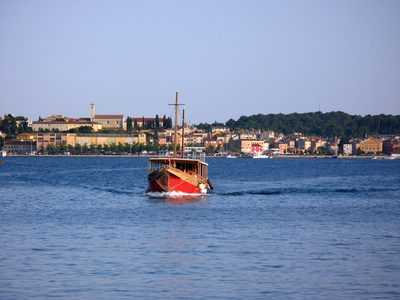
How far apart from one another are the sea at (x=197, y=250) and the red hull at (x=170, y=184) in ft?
6.69

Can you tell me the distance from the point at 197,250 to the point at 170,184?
23.4m

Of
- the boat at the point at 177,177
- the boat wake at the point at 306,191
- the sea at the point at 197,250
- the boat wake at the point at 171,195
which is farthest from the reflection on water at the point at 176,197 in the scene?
the boat wake at the point at 306,191

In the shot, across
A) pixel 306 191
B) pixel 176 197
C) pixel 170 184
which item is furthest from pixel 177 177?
pixel 306 191

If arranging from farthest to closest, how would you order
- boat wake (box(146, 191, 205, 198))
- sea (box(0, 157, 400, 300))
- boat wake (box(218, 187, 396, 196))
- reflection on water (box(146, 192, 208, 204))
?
boat wake (box(218, 187, 396, 196)) < boat wake (box(146, 191, 205, 198)) < reflection on water (box(146, 192, 208, 204)) < sea (box(0, 157, 400, 300))

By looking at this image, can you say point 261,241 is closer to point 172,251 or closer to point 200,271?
point 172,251

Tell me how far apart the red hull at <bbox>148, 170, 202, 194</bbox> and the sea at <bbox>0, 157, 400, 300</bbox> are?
2.04 m

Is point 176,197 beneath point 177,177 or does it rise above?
beneath

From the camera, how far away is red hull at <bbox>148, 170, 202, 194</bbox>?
5262cm

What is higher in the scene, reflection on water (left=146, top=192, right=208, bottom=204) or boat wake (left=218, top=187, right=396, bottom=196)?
reflection on water (left=146, top=192, right=208, bottom=204)

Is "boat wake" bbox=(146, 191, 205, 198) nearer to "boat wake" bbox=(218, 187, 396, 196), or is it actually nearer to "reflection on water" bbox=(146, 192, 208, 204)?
"reflection on water" bbox=(146, 192, 208, 204)

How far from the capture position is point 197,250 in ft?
96.2

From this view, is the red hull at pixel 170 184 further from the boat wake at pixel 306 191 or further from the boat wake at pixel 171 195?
the boat wake at pixel 306 191

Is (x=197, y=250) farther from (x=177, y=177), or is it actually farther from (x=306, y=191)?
A: (x=306, y=191)

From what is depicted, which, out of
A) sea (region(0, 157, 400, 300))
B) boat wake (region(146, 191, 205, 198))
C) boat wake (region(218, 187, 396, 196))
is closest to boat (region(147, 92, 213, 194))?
boat wake (region(146, 191, 205, 198))
